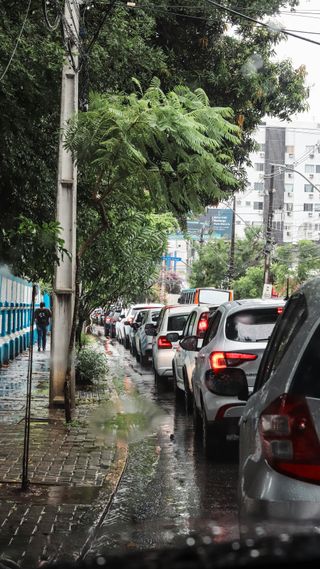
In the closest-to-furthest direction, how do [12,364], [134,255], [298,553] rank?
[298,553] → [134,255] → [12,364]

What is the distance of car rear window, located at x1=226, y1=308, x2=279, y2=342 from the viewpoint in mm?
9711

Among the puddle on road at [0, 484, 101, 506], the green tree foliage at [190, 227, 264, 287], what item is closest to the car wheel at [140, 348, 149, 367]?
the puddle on road at [0, 484, 101, 506]

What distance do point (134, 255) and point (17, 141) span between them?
10311 millimetres

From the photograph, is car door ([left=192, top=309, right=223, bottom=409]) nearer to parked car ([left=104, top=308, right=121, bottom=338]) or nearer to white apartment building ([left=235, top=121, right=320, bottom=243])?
parked car ([left=104, top=308, right=121, bottom=338])

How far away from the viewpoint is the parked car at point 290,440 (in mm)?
3574

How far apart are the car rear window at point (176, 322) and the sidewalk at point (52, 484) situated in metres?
6.10

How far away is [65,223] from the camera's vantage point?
1329 centimetres

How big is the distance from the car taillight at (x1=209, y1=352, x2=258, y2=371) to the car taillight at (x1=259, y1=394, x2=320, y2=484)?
561 cm

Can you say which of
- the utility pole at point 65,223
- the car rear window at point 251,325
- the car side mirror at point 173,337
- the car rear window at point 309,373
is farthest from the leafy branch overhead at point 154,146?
the car rear window at point 309,373

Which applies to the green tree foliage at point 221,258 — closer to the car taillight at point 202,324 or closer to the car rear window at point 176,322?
the car rear window at point 176,322

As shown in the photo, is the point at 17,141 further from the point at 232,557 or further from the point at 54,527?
the point at 232,557

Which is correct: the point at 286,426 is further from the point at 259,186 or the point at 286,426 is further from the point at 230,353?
the point at 259,186

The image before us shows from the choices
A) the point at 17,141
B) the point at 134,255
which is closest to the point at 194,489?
the point at 17,141

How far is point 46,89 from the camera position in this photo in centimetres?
1296
